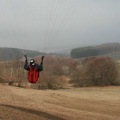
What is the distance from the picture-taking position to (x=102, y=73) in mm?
90062

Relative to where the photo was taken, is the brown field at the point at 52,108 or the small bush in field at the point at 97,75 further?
the small bush in field at the point at 97,75

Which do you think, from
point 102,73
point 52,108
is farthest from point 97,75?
point 52,108

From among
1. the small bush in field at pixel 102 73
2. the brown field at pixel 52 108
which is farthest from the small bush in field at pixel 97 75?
the brown field at pixel 52 108

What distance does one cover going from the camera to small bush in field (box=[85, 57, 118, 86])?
89062 millimetres

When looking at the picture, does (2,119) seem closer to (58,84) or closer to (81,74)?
(58,84)

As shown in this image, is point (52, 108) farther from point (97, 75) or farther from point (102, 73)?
point (97, 75)

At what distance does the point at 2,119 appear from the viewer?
48.1 feet

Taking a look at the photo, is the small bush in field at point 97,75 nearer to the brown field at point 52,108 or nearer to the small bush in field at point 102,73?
the small bush in field at point 102,73

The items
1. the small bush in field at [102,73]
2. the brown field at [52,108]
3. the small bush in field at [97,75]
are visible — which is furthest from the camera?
the small bush in field at [102,73]

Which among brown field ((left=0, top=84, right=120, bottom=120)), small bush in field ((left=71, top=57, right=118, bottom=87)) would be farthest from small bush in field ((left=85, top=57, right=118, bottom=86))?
brown field ((left=0, top=84, right=120, bottom=120))

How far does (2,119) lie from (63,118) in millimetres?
6078

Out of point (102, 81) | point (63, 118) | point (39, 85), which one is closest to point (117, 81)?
point (102, 81)

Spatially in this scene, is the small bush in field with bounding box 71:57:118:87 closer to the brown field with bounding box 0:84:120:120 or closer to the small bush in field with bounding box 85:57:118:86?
the small bush in field with bounding box 85:57:118:86

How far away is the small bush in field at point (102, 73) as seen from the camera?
292 ft
